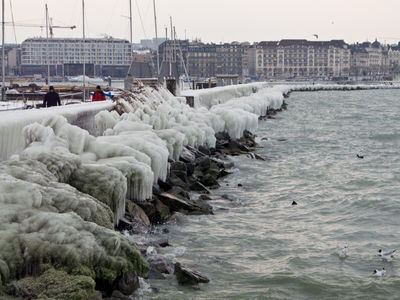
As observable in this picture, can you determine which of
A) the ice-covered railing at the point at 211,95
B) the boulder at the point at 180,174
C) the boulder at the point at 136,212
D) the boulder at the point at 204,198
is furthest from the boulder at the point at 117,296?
the ice-covered railing at the point at 211,95

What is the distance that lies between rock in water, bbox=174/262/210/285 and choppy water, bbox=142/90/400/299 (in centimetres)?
10

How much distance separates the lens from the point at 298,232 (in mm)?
10648

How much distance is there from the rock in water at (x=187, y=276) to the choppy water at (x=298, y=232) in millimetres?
105

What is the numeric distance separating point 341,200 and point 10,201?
325 inches

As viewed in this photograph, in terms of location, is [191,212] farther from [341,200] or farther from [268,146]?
[268,146]

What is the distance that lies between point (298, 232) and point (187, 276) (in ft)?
10.9

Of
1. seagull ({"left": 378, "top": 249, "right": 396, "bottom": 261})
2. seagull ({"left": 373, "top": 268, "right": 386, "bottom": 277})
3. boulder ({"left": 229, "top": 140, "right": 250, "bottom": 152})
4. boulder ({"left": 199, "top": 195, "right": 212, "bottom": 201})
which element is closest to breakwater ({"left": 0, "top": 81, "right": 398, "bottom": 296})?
boulder ({"left": 199, "top": 195, "right": 212, "bottom": 201})

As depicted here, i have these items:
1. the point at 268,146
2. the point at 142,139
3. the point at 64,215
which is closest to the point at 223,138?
the point at 268,146

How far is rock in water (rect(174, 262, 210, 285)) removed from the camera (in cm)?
771

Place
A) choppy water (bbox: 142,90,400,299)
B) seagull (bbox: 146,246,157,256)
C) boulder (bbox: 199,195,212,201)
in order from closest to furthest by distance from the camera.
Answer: choppy water (bbox: 142,90,400,299), seagull (bbox: 146,246,157,256), boulder (bbox: 199,195,212,201)

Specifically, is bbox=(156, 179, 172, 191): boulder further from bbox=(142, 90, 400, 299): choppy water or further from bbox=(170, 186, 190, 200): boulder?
bbox=(142, 90, 400, 299): choppy water

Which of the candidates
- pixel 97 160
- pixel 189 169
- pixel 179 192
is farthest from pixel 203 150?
pixel 97 160

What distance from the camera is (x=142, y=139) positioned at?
38.0 feet

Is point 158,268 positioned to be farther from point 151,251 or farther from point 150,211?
point 150,211
